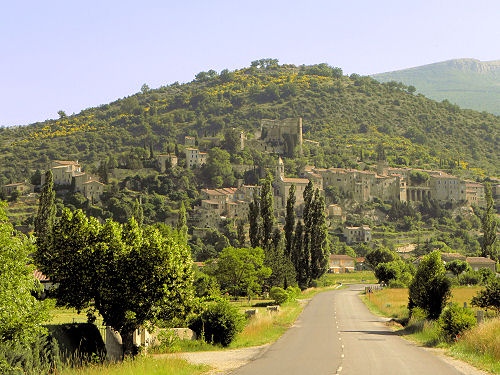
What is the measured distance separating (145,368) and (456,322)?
15026 mm

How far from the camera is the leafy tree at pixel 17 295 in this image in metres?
18.3

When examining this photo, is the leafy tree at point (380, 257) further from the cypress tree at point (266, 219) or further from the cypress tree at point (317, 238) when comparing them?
the cypress tree at point (266, 219)

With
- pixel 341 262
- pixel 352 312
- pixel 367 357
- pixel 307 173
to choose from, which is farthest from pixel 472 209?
pixel 367 357

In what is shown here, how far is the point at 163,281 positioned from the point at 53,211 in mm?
75649

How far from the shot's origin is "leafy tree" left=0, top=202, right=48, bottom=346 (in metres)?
18.3

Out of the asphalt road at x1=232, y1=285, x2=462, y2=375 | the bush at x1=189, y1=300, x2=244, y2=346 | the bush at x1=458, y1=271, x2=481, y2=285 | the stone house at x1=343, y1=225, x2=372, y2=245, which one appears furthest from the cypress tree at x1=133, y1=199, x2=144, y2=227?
the bush at x1=189, y1=300, x2=244, y2=346

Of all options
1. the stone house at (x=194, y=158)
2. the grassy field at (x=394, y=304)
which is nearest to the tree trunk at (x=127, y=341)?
the grassy field at (x=394, y=304)

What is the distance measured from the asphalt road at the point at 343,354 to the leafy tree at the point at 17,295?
6.60 meters

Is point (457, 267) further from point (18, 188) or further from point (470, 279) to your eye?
point (18, 188)

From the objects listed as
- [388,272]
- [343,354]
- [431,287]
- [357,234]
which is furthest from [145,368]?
[357,234]

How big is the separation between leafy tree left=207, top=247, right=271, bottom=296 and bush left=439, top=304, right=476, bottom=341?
36.2m

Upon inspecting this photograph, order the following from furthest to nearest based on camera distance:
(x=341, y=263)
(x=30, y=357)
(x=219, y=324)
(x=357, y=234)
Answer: (x=357, y=234), (x=341, y=263), (x=219, y=324), (x=30, y=357)

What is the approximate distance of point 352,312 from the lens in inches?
2005

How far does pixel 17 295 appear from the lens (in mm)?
18641
